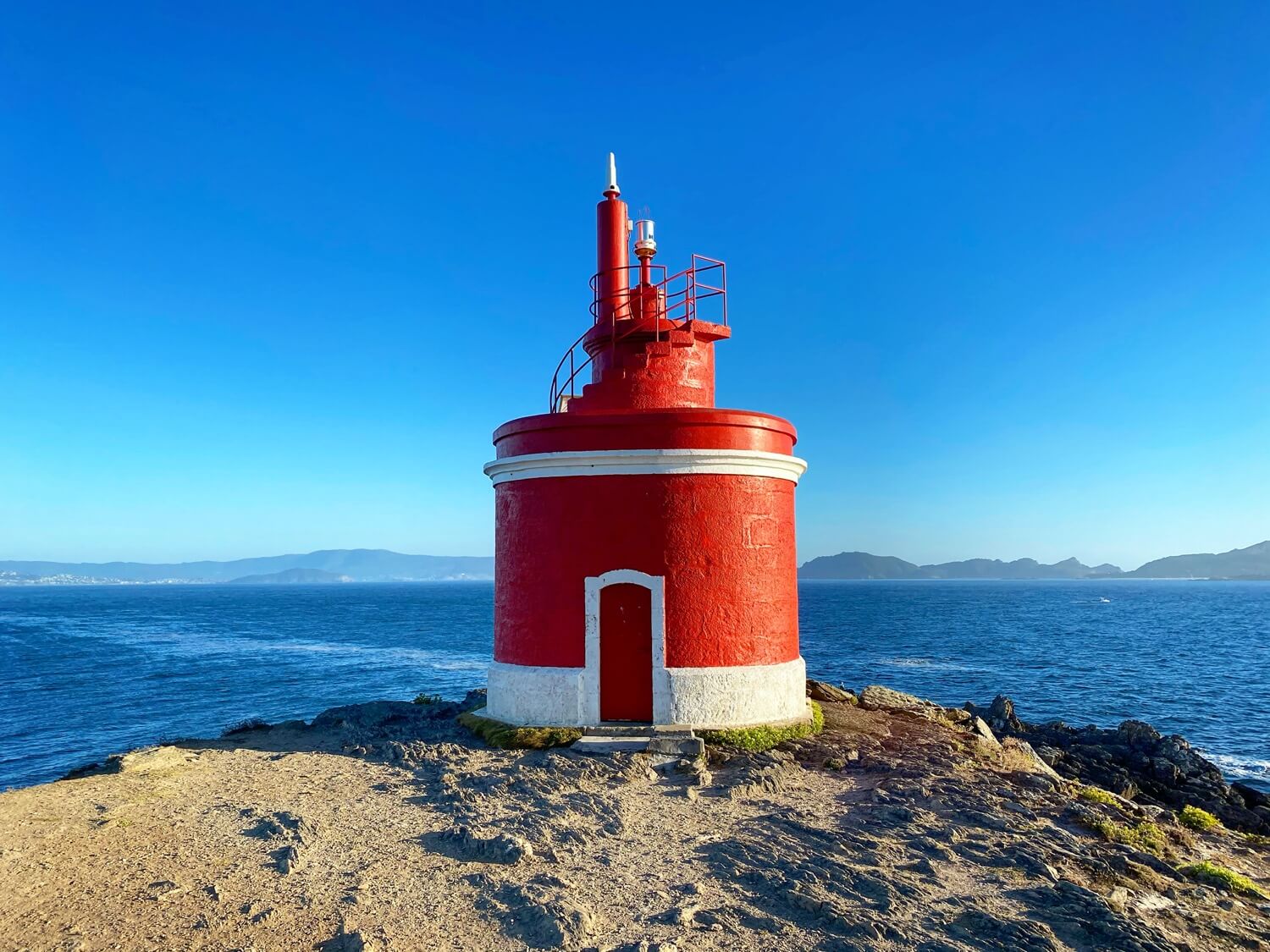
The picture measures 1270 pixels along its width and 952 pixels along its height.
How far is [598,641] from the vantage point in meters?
11.9

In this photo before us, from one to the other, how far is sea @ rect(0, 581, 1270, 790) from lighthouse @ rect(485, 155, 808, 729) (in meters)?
15.0

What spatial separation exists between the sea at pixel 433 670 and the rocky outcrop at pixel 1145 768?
408 cm

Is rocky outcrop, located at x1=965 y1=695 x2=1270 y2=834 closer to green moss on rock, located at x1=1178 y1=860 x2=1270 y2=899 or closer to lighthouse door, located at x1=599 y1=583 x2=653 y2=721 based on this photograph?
green moss on rock, located at x1=1178 y1=860 x2=1270 y2=899

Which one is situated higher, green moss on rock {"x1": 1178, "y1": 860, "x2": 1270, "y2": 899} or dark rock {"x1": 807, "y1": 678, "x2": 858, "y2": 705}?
dark rock {"x1": 807, "y1": 678, "x2": 858, "y2": 705}

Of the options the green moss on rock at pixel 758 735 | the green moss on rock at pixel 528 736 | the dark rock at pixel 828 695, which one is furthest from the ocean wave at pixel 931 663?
the green moss on rock at pixel 528 736

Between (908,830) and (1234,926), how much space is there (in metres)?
→ 2.63

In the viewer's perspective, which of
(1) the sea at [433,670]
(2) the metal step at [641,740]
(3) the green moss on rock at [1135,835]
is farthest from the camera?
(1) the sea at [433,670]

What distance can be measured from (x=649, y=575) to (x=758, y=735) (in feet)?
8.64

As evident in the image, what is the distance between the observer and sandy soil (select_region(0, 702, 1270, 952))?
6199 mm

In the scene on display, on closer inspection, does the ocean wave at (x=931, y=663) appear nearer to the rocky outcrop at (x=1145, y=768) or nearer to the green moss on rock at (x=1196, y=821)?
the rocky outcrop at (x=1145, y=768)

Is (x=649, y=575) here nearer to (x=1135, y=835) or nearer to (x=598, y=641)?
(x=598, y=641)

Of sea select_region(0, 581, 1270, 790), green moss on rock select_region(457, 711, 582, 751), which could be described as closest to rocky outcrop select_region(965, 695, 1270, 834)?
sea select_region(0, 581, 1270, 790)

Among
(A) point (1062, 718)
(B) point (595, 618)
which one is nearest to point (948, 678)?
(A) point (1062, 718)

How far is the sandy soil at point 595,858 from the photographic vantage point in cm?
620
